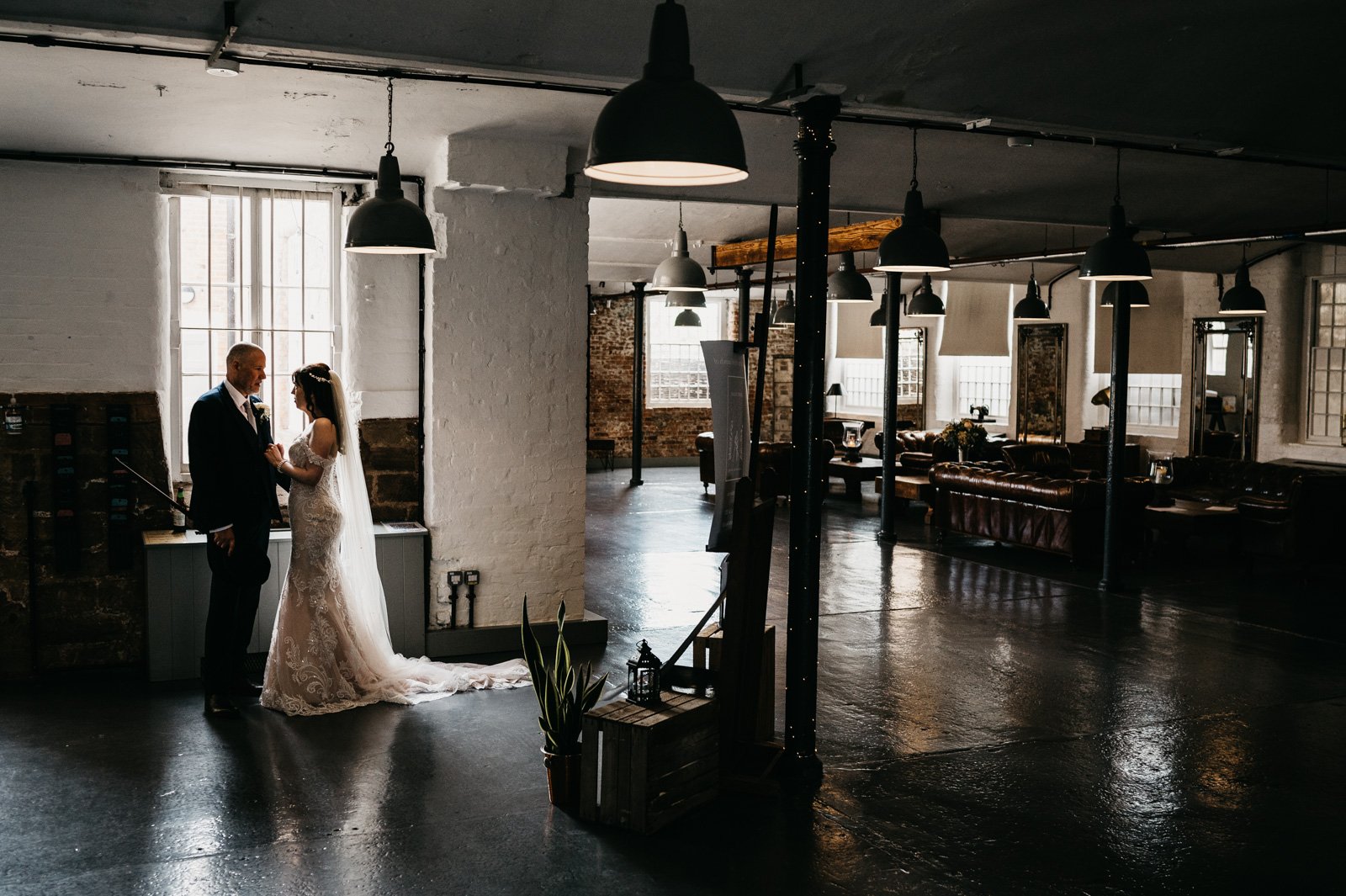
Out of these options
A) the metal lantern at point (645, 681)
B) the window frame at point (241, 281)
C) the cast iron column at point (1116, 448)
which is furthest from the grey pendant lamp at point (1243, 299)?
the metal lantern at point (645, 681)

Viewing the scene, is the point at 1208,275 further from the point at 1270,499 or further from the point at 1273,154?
the point at 1273,154

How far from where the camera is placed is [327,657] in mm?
5738

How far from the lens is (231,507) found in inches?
222

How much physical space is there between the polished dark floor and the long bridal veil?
23 centimetres

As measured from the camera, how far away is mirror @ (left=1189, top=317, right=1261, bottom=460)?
45.5 ft

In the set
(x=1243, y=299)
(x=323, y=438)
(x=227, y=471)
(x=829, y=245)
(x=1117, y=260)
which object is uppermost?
(x=829, y=245)

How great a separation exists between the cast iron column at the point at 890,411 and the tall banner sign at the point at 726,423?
22.5 feet

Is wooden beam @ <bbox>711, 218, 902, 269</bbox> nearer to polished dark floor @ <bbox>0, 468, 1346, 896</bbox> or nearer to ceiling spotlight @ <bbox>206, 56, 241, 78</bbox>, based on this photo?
polished dark floor @ <bbox>0, 468, 1346, 896</bbox>

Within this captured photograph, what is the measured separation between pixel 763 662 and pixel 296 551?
8.48ft

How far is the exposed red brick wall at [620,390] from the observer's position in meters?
20.2

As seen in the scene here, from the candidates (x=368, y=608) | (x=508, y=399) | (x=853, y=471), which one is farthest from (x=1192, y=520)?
(x=368, y=608)

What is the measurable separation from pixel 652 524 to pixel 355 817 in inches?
336

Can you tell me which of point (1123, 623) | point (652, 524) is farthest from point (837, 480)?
point (1123, 623)

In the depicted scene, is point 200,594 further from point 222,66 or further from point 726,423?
point 726,423
